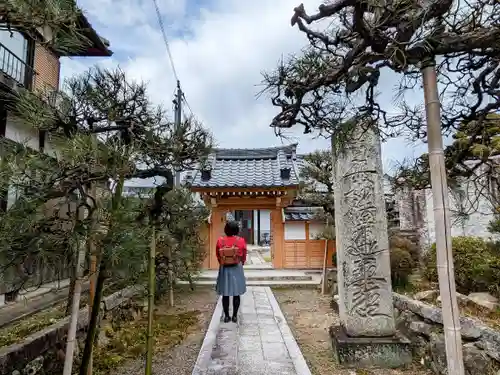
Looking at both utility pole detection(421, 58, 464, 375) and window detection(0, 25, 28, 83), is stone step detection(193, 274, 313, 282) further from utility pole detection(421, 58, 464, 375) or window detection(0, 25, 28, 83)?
utility pole detection(421, 58, 464, 375)

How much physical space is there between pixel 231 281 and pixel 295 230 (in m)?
7.33

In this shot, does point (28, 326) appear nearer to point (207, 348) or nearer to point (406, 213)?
point (207, 348)

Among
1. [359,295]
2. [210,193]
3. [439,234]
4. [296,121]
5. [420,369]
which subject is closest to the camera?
[439,234]

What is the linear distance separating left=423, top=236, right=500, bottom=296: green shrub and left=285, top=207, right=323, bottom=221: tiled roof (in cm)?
577

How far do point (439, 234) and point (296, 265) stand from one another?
10.3m

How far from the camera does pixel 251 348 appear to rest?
411 cm

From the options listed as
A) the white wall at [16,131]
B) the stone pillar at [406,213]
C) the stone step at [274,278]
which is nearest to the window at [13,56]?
the white wall at [16,131]

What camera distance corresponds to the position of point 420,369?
143 inches

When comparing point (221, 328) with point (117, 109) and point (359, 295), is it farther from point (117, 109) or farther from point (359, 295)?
point (117, 109)

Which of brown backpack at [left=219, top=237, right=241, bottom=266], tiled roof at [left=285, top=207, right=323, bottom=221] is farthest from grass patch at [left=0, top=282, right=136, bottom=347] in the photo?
tiled roof at [left=285, top=207, right=323, bottom=221]

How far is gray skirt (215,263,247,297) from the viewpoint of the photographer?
16.1ft

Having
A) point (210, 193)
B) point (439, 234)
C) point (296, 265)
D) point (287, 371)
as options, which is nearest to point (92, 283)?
point (287, 371)

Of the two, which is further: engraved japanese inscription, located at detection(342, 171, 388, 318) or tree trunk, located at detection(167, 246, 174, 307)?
tree trunk, located at detection(167, 246, 174, 307)

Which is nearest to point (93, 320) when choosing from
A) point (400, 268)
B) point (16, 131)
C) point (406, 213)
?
point (16, 131)
